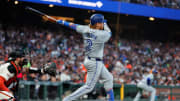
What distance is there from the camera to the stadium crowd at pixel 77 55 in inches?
593

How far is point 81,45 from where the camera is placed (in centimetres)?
1842

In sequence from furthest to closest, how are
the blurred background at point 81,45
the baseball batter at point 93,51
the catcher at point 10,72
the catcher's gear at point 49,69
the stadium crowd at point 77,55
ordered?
the stadium crowd at point 77,55 → the blurred background at point 81,45 → the catcher's gear at point 49,69 → the baseball batter at point 93,51 → the catcher at point 10,72

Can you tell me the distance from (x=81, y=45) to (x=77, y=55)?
136 cm

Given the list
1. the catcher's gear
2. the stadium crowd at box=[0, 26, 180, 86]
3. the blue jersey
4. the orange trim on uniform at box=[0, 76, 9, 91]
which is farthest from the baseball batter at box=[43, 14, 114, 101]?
the stadium crowd at box=[0, 26, 180, 86]

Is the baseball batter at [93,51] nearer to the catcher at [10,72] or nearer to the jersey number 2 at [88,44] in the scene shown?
the jersey number 2 at [88,44]

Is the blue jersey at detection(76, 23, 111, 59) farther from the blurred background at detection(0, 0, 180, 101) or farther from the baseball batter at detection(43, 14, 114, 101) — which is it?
the blurred background at detection(0, 0, 180, 101)

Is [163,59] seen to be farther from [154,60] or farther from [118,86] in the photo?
Answer: [118,86]

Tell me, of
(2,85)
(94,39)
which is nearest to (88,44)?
(94,39)

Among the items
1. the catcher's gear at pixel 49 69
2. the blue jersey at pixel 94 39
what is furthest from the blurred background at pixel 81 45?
the blue jersey at pixel 94 39

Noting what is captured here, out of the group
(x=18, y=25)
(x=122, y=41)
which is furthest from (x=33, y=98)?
(x=122, y=41)

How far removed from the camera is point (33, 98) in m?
12.1

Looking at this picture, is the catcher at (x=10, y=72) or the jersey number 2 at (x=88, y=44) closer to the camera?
the catcher at (x=10, y=72)

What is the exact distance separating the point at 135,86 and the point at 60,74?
3314 millimetres

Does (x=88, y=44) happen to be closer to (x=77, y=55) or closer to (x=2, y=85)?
(x=2, y=85)
